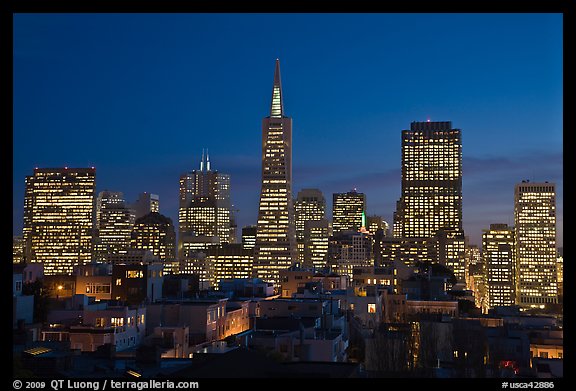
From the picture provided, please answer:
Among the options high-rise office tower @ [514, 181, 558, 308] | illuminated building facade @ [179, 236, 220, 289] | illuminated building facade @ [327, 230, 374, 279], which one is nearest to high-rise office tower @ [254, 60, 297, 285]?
illuminated building facade @ [179, 236, 220, 289]

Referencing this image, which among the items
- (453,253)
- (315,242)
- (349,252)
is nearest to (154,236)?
(315,242)

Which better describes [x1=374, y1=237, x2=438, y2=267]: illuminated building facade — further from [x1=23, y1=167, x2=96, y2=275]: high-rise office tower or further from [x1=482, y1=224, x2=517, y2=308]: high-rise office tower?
[x1=23, y1=167, x2=96, y2=275]: high-rise office tower

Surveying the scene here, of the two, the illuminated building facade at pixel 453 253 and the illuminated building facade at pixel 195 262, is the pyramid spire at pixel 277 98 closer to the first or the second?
the illuminated building facade at pixel 195 262

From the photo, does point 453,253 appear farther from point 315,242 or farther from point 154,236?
point 154,236

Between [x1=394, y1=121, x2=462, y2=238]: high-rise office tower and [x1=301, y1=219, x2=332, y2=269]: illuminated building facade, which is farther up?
[x1=394, y1=121, x2=462, y2=238]: high-rise office tower

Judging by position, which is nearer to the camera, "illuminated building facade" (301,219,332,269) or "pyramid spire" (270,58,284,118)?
"illuminated building facade" (301,219,332,269)
